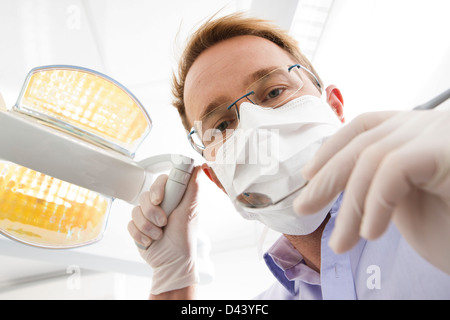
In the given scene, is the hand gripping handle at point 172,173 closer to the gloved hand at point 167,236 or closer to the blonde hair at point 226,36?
the gloved hand at point 167,236

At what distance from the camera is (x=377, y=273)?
30.7 inches

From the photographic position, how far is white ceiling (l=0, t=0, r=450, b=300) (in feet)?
3.47

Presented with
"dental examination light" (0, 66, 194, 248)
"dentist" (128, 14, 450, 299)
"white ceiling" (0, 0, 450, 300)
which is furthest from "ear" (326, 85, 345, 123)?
"dental examination light" (0, 66, 194, 248)

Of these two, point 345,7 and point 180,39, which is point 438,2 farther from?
point 180,39

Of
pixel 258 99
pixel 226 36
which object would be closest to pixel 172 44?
pixel 226 36

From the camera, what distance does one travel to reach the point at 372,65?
130 centimetres

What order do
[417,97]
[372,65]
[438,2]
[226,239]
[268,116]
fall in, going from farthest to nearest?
1. [226,239]
2. [417,97]
3. [372,65]
4. [438,2]
5. [268,116]

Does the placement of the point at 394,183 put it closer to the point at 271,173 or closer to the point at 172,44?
the point at 271,173

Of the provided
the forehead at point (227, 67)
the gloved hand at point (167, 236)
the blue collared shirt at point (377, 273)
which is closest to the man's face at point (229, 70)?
the forehead at point (227, 67)

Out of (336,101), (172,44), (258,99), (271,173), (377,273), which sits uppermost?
(172,44)

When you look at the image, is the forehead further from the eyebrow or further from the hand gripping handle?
the hand gripping handle

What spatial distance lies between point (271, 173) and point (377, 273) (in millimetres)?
406
